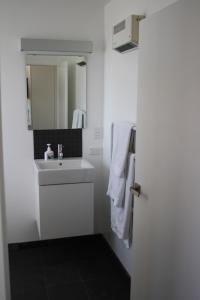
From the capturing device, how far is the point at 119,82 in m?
2.75

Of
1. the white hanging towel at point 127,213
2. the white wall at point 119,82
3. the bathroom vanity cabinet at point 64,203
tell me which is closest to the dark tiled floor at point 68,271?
the white wall at point 119,82

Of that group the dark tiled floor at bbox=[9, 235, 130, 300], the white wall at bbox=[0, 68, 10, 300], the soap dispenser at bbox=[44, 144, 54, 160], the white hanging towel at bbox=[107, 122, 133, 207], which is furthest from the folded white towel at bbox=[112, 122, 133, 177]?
the white wall at bbox=[0, 68, 10, 300]

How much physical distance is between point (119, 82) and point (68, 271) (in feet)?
5.61

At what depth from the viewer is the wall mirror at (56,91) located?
9.96 ft

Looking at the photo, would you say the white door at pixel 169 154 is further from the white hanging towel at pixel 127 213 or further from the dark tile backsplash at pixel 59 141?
the dark tile backsplash at pixel 59 141

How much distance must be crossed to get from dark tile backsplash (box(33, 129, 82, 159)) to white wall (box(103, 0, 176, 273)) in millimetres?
287

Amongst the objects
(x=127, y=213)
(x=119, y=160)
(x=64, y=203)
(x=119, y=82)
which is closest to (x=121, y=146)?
(x=119, y=160)

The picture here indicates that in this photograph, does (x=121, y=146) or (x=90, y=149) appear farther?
(x=90, y=149)

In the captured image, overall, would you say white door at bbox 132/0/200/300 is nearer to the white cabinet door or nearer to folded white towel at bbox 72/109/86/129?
the white cabinet door

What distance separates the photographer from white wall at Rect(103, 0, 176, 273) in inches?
93.3

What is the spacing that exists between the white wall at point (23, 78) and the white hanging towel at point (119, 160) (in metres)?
0.71

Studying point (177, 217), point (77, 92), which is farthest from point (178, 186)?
point (77, 92)

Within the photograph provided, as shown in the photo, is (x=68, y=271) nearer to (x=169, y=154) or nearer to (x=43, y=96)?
(x=43, y=96)

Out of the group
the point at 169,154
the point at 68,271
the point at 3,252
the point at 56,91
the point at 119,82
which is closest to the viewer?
the point at 3,252
